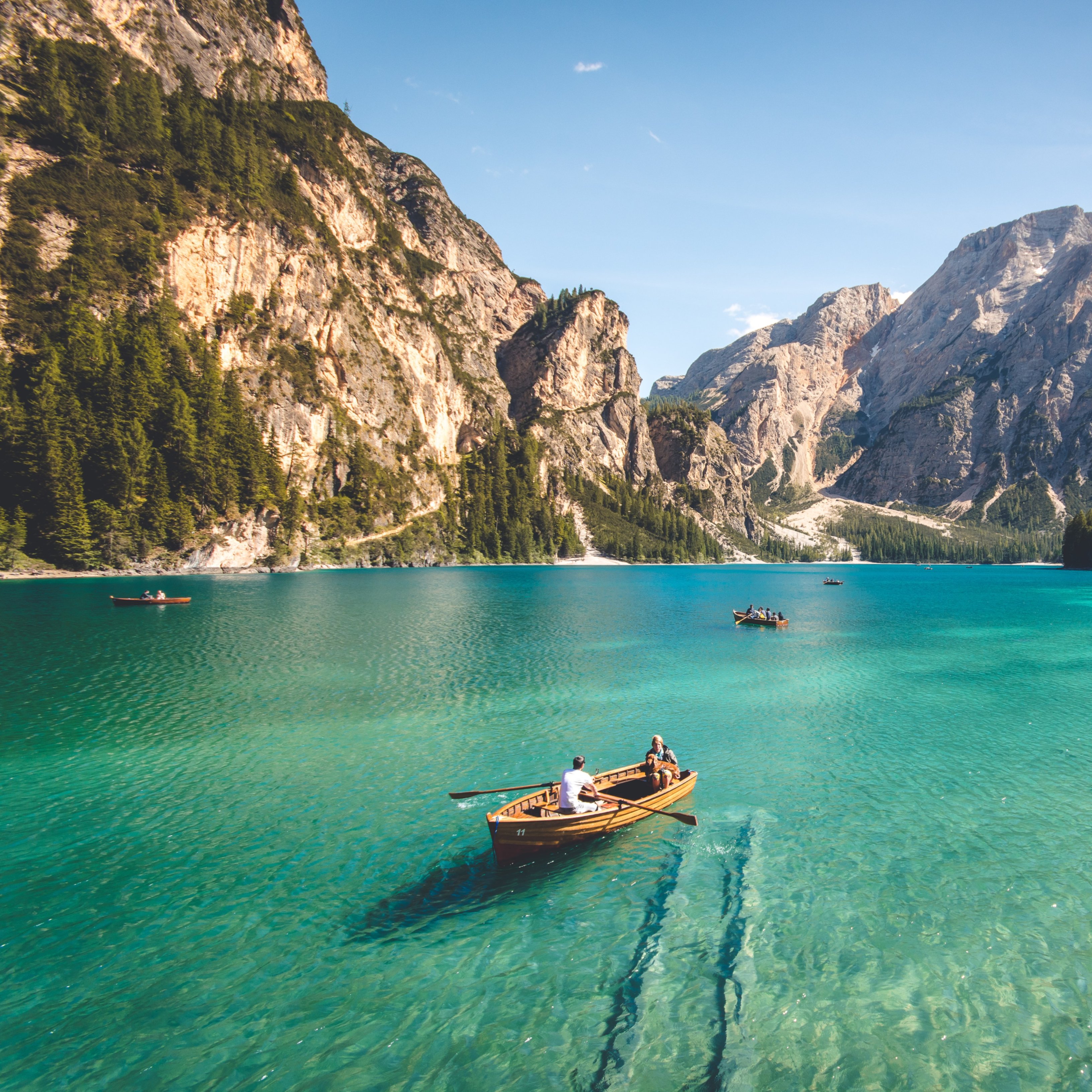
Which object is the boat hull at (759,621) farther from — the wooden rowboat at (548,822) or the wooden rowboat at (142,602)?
the wooden rowboat at (142,602)

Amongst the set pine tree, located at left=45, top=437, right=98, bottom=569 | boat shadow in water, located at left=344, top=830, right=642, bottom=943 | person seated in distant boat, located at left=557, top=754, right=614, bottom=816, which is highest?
pine tree, located at left=45, top=437, right=98, bottom=569

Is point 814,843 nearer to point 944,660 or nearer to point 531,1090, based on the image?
point 531,1090

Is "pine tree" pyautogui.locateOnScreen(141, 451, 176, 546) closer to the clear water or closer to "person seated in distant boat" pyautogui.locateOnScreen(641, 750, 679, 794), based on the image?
the clear water

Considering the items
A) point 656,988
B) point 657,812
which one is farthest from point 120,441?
point 656,988

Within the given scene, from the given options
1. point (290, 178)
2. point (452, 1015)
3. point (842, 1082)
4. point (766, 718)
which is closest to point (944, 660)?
point (766, 718)

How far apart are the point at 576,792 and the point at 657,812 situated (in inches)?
110

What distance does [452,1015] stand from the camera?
12.1 m

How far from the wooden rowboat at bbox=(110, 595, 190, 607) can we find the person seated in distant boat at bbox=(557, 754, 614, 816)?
68.1 m

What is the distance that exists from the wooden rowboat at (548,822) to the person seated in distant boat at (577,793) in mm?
248

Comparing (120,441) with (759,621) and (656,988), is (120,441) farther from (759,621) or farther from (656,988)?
(656,988)

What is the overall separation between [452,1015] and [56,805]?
17530mm

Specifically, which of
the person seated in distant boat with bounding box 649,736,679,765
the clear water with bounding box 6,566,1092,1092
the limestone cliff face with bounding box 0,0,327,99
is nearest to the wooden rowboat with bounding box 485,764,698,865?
the clear water with bounding box 6,566,1092,1092

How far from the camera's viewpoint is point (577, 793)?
729 inches

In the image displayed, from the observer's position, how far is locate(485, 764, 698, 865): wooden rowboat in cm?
1733
